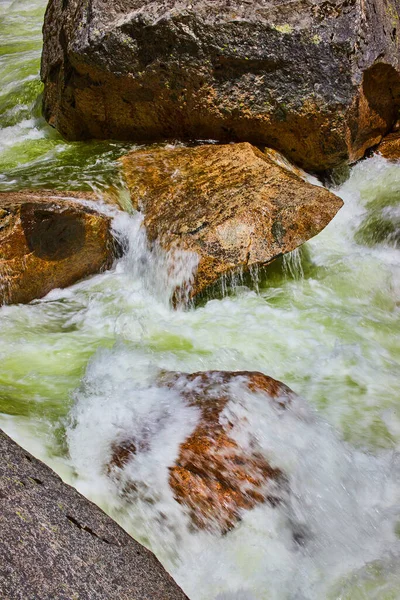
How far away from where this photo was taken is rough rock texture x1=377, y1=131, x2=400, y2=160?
6.33 m

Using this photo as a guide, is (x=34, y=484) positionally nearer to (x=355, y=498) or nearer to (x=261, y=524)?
(x=261, y=524)

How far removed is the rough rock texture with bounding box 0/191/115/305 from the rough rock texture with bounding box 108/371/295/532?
6.73ft

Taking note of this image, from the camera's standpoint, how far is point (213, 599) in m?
2.24

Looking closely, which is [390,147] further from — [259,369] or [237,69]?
[259,369]

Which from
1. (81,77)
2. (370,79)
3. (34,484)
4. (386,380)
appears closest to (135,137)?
(81,77)

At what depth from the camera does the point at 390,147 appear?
6406mm

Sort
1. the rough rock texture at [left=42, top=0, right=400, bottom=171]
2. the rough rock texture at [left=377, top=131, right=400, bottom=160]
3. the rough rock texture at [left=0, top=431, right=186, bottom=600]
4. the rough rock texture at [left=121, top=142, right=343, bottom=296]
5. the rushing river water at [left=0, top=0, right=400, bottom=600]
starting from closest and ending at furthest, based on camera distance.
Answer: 1. the rough rock texture at [left=0, top=431, right=186, bottom=600]
2. the rushing river water at [left=0, top=0, right=400, bottom=600]
3. the rough rock texture at [left=121, top=142, right=343, bottom=296]
4. the rough rock texture at [left=42, top=0, right=400, bottom=171]
5. the rough rock texture at [left=377, top=131, right=400, bottom=160]

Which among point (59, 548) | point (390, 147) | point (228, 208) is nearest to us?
point (59, 548)

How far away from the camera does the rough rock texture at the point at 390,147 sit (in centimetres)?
633

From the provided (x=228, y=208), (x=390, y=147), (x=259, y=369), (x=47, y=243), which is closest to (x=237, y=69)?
(x=228, y=208)

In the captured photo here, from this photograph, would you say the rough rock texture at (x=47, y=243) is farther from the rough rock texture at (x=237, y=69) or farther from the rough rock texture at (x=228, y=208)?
the rough rock texture at (x=237, y=69)

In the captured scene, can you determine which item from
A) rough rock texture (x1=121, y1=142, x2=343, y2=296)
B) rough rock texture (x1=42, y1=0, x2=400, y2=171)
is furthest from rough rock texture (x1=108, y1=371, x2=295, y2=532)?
rough rock texture (x1=42, y1=0, x2=400, y2=171)

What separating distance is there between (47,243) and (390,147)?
4216 millimetres

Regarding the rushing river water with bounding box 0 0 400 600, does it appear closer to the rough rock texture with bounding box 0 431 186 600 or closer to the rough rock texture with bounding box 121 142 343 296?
the rough rock texture with bounding box 121 142 343 296
